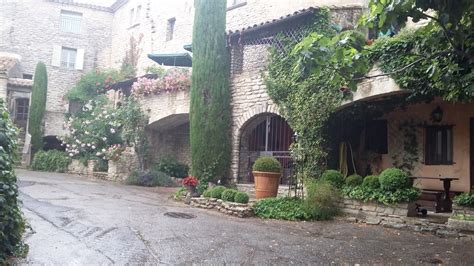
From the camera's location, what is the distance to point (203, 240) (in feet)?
20.3

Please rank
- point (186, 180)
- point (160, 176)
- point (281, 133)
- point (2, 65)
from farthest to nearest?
1. point (2, 65)
2. point (160, 176)
3. point (281, 133)
4. point (186, 180)

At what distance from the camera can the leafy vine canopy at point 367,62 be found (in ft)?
15.2

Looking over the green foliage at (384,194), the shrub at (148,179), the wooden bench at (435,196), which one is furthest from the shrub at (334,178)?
the shrub at (148,179)

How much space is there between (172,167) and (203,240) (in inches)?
393

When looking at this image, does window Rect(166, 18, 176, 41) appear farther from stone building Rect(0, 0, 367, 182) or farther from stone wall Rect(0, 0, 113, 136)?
stone wall Rect(0, 0, 113, 136)

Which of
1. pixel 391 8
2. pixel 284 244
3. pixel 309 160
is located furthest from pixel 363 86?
pixel 391 8

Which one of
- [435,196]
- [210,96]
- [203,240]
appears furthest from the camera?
[210,96]

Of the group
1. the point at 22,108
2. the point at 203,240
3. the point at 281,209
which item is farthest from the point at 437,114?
the point at 22,108

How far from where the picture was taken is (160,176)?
14.8 meters

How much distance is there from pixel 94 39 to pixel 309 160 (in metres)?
21.2

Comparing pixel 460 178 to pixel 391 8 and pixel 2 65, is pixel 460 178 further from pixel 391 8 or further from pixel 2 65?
pixel 2 65

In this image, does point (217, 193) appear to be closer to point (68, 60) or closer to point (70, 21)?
point (68, 60)

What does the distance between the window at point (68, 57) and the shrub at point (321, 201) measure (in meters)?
21.8

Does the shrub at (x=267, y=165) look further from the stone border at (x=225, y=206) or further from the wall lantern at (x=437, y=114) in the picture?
the wall lantern at (x=437, y=114)
